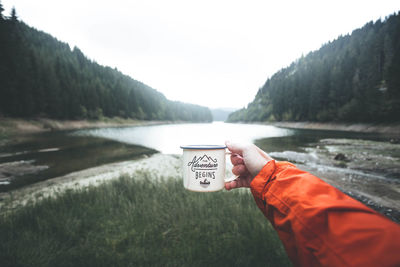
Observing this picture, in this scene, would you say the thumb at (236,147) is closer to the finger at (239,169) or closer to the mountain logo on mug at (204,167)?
the finger at (239,169)

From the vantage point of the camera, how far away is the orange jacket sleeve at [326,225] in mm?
600

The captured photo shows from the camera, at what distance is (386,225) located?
0.62 meters

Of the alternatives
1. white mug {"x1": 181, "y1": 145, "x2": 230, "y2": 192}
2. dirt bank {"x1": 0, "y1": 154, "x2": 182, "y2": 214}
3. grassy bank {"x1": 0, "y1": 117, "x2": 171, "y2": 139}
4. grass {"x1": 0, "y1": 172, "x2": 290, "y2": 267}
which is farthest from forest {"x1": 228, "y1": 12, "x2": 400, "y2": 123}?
grassy bank {"x1": 0, "y1": 117, "x2": 171, "y2": 139}

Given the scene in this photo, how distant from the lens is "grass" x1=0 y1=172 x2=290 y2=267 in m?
2.07

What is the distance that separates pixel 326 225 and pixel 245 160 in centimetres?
79

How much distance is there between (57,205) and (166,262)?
289cm

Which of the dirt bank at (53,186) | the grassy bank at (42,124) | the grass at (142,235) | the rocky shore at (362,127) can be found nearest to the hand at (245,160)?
the grass at (142,235)

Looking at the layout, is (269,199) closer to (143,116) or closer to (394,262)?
(394,262)

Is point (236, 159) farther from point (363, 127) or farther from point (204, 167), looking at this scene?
point (363, 127)

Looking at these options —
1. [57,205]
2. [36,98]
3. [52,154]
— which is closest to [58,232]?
[57,205]

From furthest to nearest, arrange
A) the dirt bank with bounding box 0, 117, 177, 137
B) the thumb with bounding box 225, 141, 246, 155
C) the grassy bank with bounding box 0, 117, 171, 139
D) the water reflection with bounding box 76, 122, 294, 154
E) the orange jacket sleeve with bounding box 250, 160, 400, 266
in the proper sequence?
the dirt bank with bounding box 0, 117, 177, 137 → the grassy bank with bounding box 0, 117, 171, 139 → the water reflection with bounding box 76, 122, 294, 154 → the thumb with bounding box 225, 141, 246, 155 → the orange jacket sleeve with bounding box 250, 160, 400, 266

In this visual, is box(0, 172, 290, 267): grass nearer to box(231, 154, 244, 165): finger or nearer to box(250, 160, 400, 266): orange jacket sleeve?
box(231, 154, 244, 165): finger

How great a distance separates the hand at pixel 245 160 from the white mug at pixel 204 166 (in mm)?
242

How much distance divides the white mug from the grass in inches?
51.8
